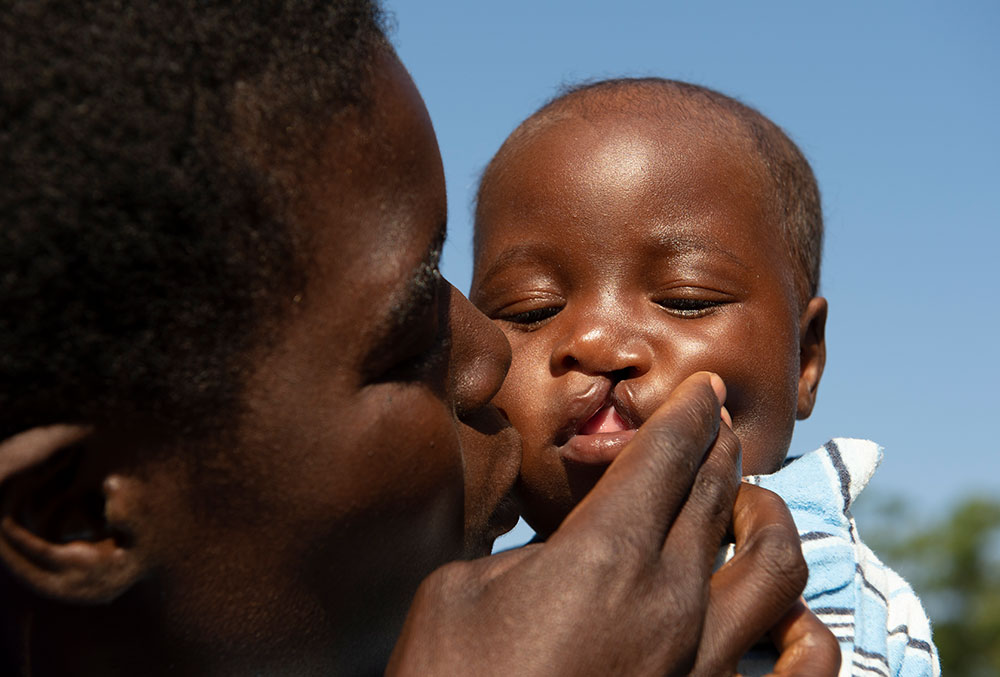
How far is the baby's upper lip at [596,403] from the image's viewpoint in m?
2.92

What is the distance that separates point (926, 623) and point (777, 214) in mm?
1404

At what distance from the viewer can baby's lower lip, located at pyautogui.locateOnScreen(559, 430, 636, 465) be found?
2.89 metres

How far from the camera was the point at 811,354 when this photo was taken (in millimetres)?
3756

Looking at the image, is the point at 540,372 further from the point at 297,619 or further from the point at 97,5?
the point at 97,5

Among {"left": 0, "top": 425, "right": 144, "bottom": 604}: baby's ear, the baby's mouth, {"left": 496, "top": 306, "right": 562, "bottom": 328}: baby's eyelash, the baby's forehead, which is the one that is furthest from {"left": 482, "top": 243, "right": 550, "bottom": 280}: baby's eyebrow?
{"left": 0, "top": 425, "right": 144, "bottom": 604}: baby's ear

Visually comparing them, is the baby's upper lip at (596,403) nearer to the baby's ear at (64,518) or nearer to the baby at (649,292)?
the baby at (649,292)

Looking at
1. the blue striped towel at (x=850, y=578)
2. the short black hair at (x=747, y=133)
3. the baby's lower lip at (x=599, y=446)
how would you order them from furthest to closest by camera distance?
the short black hair at (x=747, y=133), the baby's lower lip at (x=599, y=446), the blue striped towel at (x=850, y=578)

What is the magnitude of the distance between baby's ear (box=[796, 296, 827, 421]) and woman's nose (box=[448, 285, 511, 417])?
174cm

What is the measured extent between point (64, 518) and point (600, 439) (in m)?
1.60

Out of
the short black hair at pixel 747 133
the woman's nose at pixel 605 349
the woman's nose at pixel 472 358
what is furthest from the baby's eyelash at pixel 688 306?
the woman's nose at pixel 472 358

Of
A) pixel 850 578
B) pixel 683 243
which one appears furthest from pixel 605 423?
pixel 850 578

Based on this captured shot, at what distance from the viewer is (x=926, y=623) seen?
8.91ft

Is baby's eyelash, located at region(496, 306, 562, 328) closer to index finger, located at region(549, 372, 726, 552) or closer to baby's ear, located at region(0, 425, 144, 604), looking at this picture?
index finger, located at region(549, 372, 726, 552)

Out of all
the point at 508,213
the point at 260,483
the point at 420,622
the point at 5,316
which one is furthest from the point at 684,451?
the point at 508,213
